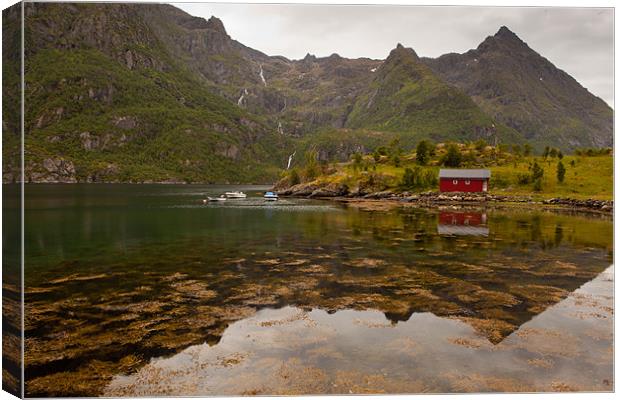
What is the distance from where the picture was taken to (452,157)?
143m

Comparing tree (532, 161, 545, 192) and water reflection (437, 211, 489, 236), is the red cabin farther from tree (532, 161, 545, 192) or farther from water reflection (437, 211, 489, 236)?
water reflection (437, 211, 489, 236)

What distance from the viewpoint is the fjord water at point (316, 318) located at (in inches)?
504

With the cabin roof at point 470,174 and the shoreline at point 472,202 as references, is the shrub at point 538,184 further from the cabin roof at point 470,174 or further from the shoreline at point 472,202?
the cabin roof at point 470,174

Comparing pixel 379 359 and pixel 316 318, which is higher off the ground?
pixel 379 359

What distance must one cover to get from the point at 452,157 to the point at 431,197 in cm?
Answer: 3246

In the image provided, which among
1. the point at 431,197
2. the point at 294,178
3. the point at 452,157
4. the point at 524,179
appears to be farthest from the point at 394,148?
the point at 524,179

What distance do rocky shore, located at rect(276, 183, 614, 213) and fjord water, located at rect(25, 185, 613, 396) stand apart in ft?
187

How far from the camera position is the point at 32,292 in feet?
76.7

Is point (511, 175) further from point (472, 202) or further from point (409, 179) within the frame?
point (409, 179)

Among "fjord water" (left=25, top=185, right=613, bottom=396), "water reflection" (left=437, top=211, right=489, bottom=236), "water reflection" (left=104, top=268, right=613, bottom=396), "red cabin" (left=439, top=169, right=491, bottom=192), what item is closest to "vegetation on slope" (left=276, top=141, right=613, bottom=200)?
"red cabin" (left=439, top=169, right=491, bottom=192)

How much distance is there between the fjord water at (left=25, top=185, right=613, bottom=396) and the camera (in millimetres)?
12797

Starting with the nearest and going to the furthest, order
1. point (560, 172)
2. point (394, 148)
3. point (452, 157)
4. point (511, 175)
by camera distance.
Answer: point (560, 172), point (511, 175), point (452, 157), point (394, 148)

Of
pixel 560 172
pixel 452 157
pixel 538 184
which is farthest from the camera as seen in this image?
pixel 452 157

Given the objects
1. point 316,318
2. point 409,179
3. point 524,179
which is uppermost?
point 524,179
